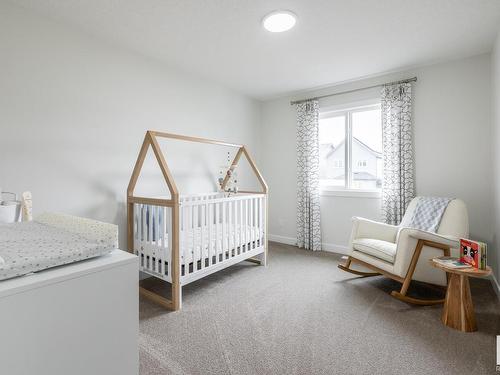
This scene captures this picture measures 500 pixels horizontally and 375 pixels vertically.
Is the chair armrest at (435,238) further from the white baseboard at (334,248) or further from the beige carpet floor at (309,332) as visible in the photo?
the white baseboard at (334,248)

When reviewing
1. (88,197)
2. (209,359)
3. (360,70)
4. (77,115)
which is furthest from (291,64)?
(209,359)

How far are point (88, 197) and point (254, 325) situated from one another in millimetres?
1793

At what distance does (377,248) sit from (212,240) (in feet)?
4.96

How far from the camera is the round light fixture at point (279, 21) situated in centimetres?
206

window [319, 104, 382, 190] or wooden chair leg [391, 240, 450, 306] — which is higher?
window [319, 104, 382, 190]

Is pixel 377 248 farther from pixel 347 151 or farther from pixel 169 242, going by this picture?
pixel 169 242

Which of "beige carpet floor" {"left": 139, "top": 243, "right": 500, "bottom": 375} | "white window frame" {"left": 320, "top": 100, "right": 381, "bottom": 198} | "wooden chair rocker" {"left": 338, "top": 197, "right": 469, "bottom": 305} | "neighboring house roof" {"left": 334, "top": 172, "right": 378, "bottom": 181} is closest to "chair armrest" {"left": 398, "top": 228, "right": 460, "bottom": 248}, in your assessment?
"wooden chair rocker" {"left": 338, "top": 197, "right": 469, "bottom": 305}

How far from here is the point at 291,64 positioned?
302 cm

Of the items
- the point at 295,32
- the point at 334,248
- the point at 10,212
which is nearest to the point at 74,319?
the point at 10,212

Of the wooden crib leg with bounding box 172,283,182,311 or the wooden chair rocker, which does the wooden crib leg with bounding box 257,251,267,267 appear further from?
the wooden crib leg with bounding box 172,283,182,311

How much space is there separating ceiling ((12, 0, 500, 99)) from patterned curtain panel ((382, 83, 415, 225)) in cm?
36

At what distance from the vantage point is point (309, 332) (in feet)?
5.92

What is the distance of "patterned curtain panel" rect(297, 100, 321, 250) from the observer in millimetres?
3801

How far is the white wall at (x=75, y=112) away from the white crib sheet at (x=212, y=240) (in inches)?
32.8
